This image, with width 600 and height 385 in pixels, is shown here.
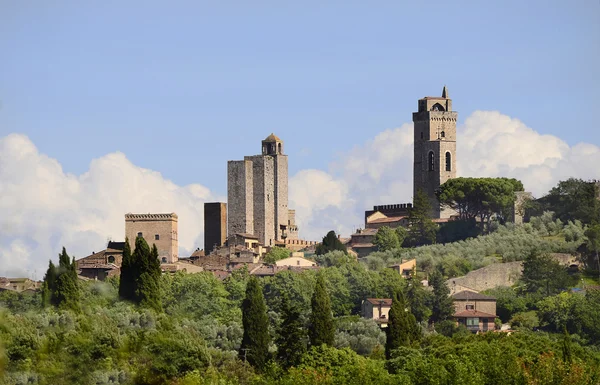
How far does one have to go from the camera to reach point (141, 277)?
235 ft

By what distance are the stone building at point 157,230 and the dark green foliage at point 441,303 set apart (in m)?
18.3

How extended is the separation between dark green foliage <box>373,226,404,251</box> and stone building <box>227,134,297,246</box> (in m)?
6.24

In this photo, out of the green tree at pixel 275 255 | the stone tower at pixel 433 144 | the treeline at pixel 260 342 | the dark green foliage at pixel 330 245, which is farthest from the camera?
the stone tower at pixel 433 144

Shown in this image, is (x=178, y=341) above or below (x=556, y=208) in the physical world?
below

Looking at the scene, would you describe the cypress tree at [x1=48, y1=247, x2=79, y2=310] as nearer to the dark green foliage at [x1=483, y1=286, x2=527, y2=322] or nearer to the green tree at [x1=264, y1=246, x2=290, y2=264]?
the dark green foliage at [x1=483, y1=286, x2=527, y2=322]

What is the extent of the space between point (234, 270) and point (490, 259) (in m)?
13.3

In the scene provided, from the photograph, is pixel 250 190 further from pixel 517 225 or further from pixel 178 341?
pixel 178 341

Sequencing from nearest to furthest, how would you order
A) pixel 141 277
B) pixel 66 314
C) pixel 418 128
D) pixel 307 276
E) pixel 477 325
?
pixel 66 314, pixel 141 277, pixel 477 325, pixel 307 276, pixel 418 128

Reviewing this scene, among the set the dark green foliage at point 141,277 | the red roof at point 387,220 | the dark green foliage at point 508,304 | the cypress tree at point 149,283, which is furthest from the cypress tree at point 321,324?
the red roof at point 387,220

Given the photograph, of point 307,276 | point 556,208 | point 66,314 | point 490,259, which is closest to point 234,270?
point 307,276

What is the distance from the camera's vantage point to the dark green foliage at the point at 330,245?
103 m

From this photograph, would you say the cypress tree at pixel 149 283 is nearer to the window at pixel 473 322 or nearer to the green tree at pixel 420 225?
the window at pixel 473 322

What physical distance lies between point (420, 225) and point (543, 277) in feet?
52.1

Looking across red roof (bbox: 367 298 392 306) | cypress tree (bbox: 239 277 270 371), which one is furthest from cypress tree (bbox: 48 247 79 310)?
red roof (bbox: 367 298 392 306)
